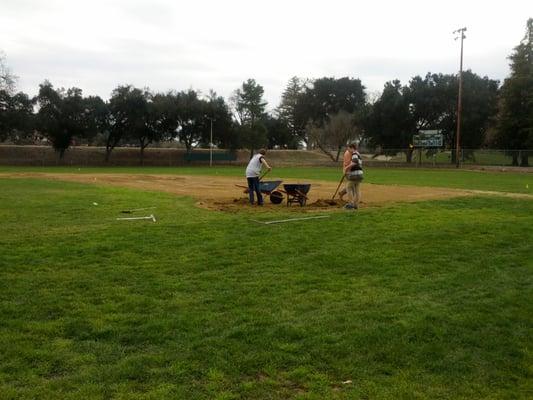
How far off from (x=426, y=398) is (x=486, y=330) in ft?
5.97

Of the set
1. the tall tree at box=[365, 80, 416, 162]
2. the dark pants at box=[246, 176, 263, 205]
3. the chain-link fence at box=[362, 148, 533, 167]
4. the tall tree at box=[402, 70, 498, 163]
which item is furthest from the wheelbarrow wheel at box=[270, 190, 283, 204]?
the tall tree at box=[402, 70, 498, 163]

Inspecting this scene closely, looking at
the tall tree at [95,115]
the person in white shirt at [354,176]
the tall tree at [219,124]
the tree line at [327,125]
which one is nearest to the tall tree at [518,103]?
the tree line at [327,125]

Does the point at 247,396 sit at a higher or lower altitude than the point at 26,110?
lower

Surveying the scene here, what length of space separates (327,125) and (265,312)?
73.4 metres

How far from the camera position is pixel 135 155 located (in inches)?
2847

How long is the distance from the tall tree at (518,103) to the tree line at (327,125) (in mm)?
109

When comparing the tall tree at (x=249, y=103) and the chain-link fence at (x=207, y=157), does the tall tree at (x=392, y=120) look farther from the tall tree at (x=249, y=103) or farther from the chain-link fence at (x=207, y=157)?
the tall tree at (x=249, y=103)

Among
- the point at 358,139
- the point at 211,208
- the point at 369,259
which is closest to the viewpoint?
the point at 369,259

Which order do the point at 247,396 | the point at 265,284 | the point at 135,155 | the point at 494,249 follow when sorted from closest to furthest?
the point at 247,396 → the point at 265,284 → the point at 494,249 → the point at 135,155

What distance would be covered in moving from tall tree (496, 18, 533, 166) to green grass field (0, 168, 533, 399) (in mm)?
56115

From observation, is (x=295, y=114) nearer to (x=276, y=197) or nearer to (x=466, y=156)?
(x=466, y=156)

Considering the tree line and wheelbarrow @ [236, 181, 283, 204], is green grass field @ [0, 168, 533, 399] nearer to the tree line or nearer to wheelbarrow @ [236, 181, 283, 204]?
wheelbarrow @ [236, 181, 283, 204]

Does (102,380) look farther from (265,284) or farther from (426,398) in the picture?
(265,284)

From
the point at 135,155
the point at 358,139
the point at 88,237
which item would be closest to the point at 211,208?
the point at 88,237
